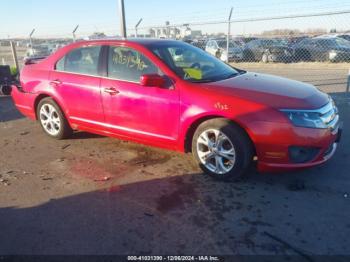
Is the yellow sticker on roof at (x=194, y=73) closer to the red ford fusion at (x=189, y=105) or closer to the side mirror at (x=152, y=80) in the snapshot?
the red ford fusion at (x=189, y=105)

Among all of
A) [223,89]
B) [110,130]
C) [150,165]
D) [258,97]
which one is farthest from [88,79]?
[258,97]

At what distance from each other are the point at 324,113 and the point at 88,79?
10.2 ft

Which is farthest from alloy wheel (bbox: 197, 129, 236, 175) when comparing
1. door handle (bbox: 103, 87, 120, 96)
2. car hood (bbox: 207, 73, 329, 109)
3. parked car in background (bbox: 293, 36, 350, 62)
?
parked car in background (bbox: 293, 36, 350, 62)

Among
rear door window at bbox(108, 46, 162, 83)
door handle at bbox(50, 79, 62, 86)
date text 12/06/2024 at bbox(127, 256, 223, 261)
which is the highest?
rear door window at bbox(108, 46, 162, 83)

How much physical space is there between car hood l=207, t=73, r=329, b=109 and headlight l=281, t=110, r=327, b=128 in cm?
7

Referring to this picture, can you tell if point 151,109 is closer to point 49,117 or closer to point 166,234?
point 166,234

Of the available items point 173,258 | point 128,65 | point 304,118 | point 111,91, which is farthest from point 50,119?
point 304,118

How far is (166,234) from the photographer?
299cm

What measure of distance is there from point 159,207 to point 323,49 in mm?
16390

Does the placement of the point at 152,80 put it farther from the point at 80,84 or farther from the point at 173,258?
the point at 173,258

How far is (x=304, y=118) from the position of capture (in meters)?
3.60

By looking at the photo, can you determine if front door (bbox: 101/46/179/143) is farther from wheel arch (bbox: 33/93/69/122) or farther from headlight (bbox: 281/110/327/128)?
headlight (bbox: 281/110/327/128)

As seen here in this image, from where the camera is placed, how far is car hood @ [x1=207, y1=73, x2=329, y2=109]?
3.68 metres

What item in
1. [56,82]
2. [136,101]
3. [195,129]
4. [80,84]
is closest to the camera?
[195,129]
